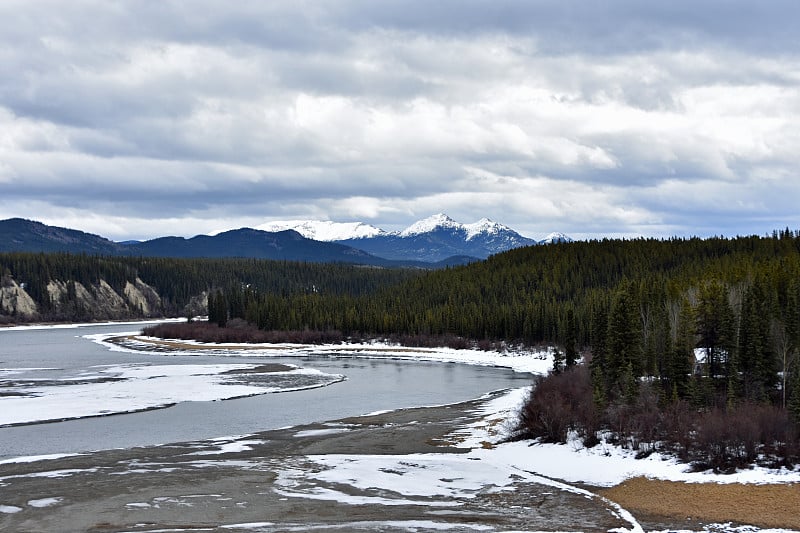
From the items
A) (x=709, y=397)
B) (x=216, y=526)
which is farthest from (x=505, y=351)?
(x=216, y=526)

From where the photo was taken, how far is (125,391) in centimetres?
6606

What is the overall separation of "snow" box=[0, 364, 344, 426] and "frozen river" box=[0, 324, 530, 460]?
8 centimetres

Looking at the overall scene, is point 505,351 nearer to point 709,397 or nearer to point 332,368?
point 332,368

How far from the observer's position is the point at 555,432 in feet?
125

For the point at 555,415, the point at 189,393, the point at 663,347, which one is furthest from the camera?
the point at 189,393

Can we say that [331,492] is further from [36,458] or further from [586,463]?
[36,458]

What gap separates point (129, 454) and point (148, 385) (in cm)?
3439

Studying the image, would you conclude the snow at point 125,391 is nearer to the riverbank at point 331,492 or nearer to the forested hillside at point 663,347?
the riverbank at point 331,492

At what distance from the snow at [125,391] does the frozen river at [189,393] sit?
0.08 m

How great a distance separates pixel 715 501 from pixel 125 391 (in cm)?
5174

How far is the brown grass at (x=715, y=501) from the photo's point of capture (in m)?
25.1

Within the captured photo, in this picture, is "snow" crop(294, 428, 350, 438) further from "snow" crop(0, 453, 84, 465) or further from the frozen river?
"snow" crop(0, 453, 84, 465)

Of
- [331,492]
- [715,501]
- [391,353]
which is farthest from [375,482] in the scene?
[391,353]

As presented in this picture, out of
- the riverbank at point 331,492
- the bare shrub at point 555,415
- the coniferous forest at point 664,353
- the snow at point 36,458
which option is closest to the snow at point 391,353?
the coniferous forest at point 664,353
